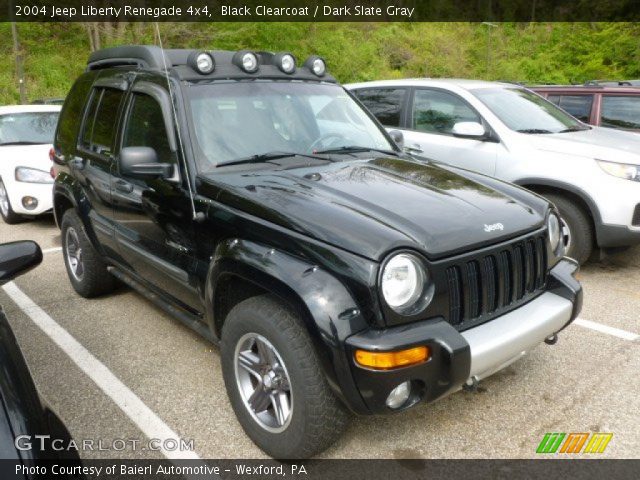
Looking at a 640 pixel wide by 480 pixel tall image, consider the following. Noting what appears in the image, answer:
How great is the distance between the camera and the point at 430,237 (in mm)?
2314

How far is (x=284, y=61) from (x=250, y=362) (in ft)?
6.90

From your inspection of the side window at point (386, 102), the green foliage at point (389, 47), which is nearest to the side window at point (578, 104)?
the side window at point (386, 102)

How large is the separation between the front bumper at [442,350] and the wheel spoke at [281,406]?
491 millimetres

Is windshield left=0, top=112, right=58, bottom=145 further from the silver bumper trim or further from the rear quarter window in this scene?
the silver bumper trim

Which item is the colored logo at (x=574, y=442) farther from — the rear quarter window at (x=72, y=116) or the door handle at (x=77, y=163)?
the rear quarter window at (x=72, y=116)

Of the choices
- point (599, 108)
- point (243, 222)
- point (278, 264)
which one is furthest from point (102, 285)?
point (599, 108)

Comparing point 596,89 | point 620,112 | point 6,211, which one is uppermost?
point 596,89

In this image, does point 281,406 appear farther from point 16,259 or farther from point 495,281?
point 16,259

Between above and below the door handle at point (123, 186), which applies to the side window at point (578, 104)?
above

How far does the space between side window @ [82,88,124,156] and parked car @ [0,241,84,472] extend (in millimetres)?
2222

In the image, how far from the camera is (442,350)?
216 centimetres

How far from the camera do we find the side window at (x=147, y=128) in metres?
3.18

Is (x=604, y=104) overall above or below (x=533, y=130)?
above

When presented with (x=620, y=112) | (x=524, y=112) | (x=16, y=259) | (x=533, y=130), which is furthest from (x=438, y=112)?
(x=16, y=259)
